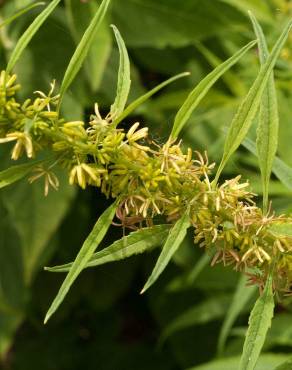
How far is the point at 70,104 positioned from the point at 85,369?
822 millimetres

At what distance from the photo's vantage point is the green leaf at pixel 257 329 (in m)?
0.60

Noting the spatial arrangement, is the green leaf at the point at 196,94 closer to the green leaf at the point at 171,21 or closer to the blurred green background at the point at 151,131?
the blurred green background at the point at 151,131

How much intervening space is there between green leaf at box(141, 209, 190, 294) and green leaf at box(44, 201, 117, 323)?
0.04 metres

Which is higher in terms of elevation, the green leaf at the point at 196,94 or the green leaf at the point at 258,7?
the green leaf at the point at 196,94

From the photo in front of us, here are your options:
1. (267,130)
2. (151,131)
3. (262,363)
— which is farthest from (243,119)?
(151,131)

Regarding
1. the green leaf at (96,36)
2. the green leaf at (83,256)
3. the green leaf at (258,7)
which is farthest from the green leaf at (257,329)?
the green leaf at (258,7)

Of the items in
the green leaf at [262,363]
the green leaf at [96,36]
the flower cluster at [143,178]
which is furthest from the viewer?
the green leaf at [96,36]

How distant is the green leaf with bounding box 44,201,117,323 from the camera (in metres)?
0.55

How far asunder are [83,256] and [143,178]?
70 mm

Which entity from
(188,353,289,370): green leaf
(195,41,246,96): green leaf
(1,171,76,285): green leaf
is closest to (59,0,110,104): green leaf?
(188,353,289,370): green leaf

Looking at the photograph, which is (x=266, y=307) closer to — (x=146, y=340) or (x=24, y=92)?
(x=24, y=92)

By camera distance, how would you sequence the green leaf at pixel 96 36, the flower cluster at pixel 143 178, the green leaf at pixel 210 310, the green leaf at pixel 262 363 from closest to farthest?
the flower cluster at pixel 143 178, the green leaf at pixel 262 363, the green leaf at pixel 96 36, the green leaf at pixel 210 310

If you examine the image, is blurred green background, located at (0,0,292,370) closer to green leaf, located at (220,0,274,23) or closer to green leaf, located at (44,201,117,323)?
green leaf, located at (220,0,274,23)

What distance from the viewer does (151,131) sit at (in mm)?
1347
